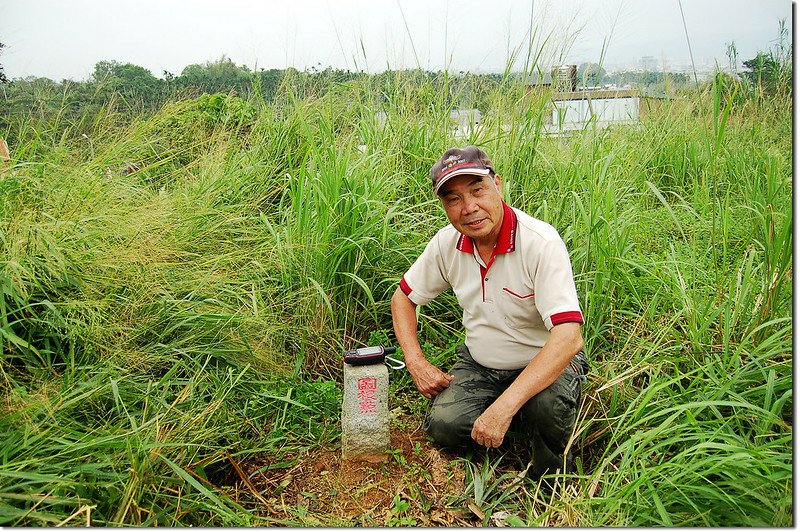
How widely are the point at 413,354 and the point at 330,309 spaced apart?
516 millimetres

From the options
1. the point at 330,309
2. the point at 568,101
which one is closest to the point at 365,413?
the point at 330,309

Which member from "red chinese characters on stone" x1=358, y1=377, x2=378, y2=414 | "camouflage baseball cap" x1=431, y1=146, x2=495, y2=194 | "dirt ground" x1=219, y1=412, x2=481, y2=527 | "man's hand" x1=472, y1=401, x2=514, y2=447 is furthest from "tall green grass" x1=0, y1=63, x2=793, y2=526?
"camouflage baseball cap" x1=431, y1=146, x2=495, y2=194

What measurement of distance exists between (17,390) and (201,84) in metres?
2.80

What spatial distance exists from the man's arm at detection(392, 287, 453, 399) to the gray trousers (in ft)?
0.16

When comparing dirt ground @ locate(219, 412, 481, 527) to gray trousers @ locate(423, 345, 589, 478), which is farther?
gray trousers @ locate(423, 345, 589, 478)

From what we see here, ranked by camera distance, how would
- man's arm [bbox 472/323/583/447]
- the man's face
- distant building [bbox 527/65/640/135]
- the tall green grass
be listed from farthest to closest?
1. distant building [bbox 527/65/640/135]
2. the man's face
3. man's arm [bbox 472/323/583/447]
4. the tall green grass

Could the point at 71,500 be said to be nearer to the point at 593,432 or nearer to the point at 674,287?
the point at 593,432

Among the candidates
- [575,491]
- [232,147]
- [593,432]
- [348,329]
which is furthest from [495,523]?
[232,147]

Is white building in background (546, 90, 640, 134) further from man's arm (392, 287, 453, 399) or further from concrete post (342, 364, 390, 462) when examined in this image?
concrete post (342, 364, 390, 462)

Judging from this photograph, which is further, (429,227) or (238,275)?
(429,227)

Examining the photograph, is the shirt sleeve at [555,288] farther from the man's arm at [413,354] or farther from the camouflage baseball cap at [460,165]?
the man's arm at [413,354]

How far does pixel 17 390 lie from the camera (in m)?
1.70

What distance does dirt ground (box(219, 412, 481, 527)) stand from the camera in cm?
178

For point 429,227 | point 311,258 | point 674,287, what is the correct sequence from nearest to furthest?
1. point 674,287
2. point 311,258
3. point 429,227
